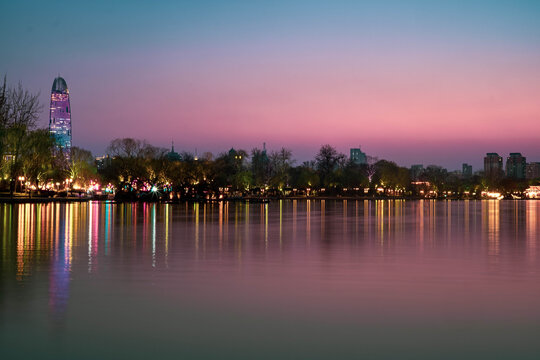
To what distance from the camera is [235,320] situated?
9742 mm

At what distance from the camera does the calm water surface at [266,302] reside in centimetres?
822

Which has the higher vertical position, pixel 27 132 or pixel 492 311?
pixel 27 132

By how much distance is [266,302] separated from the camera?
11.3 metres

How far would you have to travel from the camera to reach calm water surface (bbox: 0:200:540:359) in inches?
324

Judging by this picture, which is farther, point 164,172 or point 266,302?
point 164,172

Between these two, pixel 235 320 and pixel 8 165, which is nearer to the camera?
pixel 235 320

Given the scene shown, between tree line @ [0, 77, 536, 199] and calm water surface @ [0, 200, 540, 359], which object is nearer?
calm water surface @ [0, 200, 540, 359]

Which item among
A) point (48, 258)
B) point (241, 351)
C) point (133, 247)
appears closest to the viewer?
point (241, 351)

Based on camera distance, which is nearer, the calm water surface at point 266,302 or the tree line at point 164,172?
the calm water surface at point 266,302

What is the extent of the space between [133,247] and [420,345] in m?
14.6

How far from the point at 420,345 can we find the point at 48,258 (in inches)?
497

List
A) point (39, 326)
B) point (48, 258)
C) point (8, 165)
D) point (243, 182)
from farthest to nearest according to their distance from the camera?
point (243, 182) → point (8, 165) → point (48, 258) → point (39, 326)

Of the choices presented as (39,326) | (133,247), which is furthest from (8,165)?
(39,326)

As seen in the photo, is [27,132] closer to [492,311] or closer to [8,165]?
[8,165]
